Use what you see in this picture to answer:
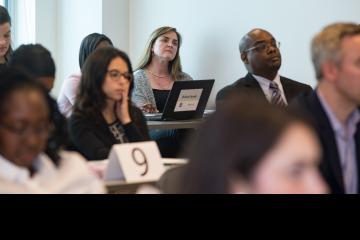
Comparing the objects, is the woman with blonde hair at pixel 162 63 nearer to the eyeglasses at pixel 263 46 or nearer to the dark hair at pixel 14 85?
the eyeglasses at pixel 263 46

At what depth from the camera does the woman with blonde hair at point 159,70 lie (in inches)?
203

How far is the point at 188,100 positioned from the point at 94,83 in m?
1.29

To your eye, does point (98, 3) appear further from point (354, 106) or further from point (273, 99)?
point (354, 106)

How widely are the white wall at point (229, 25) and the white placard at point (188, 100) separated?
35.8 inches

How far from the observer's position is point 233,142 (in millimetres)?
1120

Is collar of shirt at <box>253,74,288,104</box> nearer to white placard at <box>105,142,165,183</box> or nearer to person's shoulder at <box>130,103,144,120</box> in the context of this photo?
person's shoulder at <box>130,103,144,120</box>

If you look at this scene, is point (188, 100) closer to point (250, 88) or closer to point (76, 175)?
point (250, 88)

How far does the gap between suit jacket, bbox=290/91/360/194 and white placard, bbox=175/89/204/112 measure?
212cm

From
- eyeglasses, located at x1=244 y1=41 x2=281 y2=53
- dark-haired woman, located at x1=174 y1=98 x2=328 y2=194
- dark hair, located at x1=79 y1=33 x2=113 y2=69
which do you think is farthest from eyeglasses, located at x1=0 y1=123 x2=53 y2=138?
dark hair, located at x1=79 y1=33 x2=113 y2=69

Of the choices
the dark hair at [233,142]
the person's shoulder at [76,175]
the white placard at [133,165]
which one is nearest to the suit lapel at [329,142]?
the white placard at [133,165]

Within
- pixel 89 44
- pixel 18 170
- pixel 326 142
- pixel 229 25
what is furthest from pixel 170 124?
pixel 18 170

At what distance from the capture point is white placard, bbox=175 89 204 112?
4320mm

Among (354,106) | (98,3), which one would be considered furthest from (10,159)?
(98,3)
